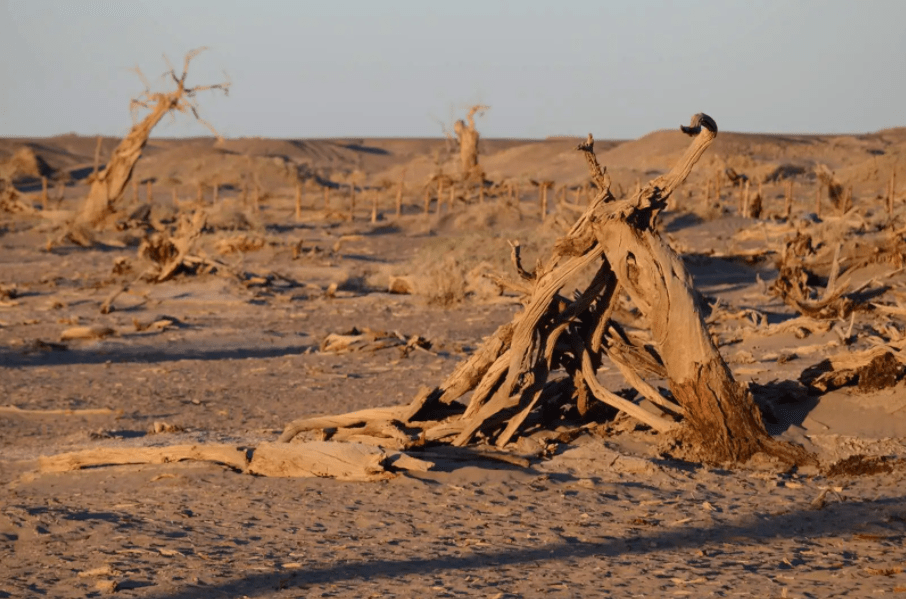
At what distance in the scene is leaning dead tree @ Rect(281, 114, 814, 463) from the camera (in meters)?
6.54

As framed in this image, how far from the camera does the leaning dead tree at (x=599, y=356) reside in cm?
654

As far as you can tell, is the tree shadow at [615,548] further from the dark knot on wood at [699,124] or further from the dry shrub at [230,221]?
the dry shrub at [230,221]

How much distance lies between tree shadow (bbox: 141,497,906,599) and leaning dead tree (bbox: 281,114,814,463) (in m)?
1.04

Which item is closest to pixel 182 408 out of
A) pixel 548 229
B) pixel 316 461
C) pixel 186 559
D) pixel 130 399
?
pixel 130 399

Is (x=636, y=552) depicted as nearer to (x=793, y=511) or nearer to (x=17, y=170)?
(x=793, y=511)

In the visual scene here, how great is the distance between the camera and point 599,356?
7.19m

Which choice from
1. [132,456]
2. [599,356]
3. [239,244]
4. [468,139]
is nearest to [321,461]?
[132,456]

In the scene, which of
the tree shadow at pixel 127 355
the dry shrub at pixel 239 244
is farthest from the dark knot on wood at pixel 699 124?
the dry shrub at pixel 239 244

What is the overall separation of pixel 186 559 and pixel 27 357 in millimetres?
8541

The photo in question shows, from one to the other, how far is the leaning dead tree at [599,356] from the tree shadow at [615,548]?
1.04 meters

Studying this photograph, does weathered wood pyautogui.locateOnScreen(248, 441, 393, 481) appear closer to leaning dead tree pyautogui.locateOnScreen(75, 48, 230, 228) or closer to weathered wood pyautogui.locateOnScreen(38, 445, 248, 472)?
weathered wood pyautogui.locateOnScreen(38, 445, 248, 472)

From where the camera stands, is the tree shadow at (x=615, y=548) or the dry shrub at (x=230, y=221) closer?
the tree shadow at (x=615, y=548)

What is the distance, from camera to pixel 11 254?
906 inches

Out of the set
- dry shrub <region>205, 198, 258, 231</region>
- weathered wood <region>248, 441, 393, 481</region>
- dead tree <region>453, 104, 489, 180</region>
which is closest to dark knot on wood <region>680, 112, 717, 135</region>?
weathered wood <region>248, 441, 393, 481</region>
